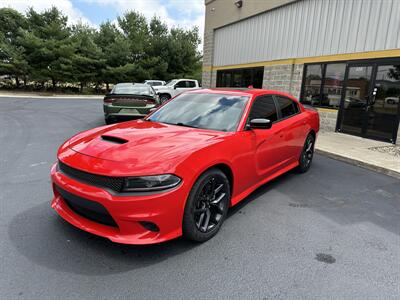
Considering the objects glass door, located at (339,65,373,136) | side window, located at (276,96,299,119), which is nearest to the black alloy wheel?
side window, located at (276,96,299,119)

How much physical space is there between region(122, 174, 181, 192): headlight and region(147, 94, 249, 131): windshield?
1146mm

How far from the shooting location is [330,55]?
9547 mm

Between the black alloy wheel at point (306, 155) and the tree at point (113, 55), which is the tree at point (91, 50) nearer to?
the tree at point (113, 55)

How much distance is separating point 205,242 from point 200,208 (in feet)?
1.20

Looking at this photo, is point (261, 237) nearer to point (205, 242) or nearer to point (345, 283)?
point (205, 242)

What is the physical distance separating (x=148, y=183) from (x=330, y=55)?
9406 millimetres

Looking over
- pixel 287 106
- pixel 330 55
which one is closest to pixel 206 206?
pixel 287 106

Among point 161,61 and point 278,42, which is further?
point 161,61

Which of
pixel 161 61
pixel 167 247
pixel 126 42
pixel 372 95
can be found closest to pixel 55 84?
pixel 126 42

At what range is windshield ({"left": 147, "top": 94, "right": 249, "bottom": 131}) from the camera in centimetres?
341

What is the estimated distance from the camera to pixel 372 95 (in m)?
8.38

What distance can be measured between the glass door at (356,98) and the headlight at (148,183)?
8.40 meters

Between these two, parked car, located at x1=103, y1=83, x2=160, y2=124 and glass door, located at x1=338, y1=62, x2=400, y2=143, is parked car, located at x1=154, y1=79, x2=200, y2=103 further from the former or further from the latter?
glass door, located at x1=338, y1=62, x2=400, y2=143

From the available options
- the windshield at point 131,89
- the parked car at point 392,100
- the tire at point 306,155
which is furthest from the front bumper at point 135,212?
the parked car at point 392,100
